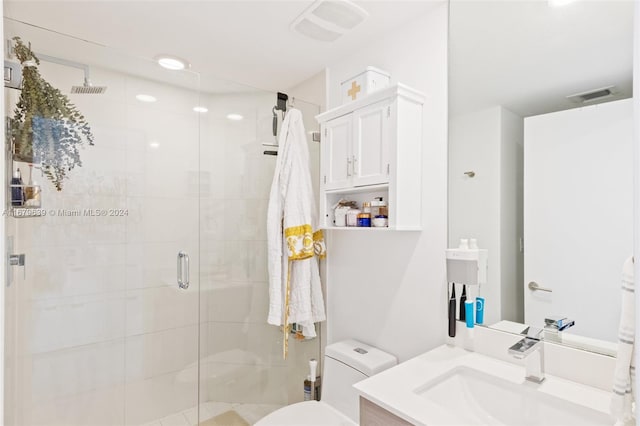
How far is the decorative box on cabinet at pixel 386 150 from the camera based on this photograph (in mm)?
1500

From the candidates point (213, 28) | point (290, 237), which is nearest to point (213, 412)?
point (290, 237)

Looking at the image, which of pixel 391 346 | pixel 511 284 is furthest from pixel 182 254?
pixel 511 284

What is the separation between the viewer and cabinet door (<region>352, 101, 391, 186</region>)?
1541 millimetres

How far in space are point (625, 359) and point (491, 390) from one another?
0.67 m

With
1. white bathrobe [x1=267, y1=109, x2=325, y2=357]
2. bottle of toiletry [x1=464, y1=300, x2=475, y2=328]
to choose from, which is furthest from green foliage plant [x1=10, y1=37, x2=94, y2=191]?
bottle of toiletry [x1=464, y1=300, x2=475, y2=328]

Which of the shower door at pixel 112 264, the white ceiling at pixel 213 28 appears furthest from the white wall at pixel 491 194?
the shower door at pixel 112 264

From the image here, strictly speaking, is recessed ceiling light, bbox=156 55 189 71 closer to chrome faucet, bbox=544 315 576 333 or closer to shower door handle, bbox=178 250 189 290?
shower door handle, bbox=178 250 189 290

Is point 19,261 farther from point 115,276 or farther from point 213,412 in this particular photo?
point 213,412

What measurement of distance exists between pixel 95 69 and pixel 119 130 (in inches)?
10.9

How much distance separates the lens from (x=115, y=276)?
5.61ft

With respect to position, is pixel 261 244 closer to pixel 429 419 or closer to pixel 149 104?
pixel 149 104

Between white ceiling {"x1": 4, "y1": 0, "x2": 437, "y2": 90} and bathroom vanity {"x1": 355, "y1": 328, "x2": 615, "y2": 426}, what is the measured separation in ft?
4.91

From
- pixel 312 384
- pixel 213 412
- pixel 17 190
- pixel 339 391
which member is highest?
pixel 17 190

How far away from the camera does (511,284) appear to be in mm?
1345
